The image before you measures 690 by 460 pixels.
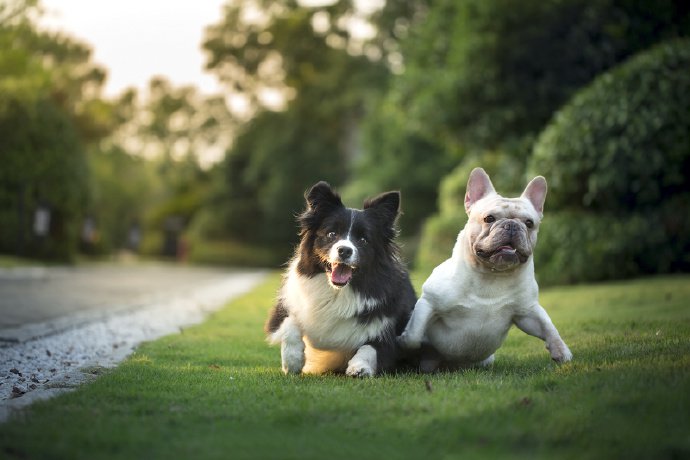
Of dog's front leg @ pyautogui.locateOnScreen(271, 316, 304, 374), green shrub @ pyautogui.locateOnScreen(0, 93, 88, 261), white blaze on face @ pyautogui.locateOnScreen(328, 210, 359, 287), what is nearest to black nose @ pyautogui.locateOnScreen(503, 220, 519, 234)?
white blaze on face @ pyautogui.locateOnScreen(328, 210, 359, 287)

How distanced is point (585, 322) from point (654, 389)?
509 centimetres

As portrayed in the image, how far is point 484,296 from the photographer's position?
19.7 feet

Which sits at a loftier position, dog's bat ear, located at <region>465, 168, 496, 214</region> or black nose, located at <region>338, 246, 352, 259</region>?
dog's bat ear, located at <region>465, 168, 496, 214</region>

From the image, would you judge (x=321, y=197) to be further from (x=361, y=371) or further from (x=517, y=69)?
(x=517, y=69)

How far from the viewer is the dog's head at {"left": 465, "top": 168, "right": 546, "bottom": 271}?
568cm

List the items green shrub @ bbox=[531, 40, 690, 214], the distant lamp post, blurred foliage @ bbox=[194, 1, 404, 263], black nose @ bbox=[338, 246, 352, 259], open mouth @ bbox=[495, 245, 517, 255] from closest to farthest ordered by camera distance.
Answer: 1. open mouth @ bbox=[495, 245, 517, 255]
2. black nose @ bbox=[338, 246, 352, 259]
3. green shrub @ bbox=[531, 40, 690, 214]
4. the distant lamp post
5. blurred foliage @ bbox=[194, 1, 404, 263]

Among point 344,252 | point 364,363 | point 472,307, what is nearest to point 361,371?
point 364,363

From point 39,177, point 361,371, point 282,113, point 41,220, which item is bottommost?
point 361,371

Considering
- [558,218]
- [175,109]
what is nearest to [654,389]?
[558,218]

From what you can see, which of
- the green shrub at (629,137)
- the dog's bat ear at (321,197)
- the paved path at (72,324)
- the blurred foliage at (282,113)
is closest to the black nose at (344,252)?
the dog's bat ear at (321,197)

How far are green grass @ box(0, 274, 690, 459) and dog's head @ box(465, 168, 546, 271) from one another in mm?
916

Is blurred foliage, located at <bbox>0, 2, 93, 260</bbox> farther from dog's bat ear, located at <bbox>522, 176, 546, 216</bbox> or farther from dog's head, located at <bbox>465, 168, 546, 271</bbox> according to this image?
dog's bat ear, located at <bbox>522, 176, 546, 216</bbox>

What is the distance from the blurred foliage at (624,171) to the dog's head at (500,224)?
7.92 meters

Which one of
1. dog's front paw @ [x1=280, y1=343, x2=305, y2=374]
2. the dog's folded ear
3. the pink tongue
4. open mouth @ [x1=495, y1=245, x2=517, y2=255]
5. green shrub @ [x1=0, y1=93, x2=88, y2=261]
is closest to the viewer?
open mouth @ [x1=495, y1=245, x2=517, y2=255]
